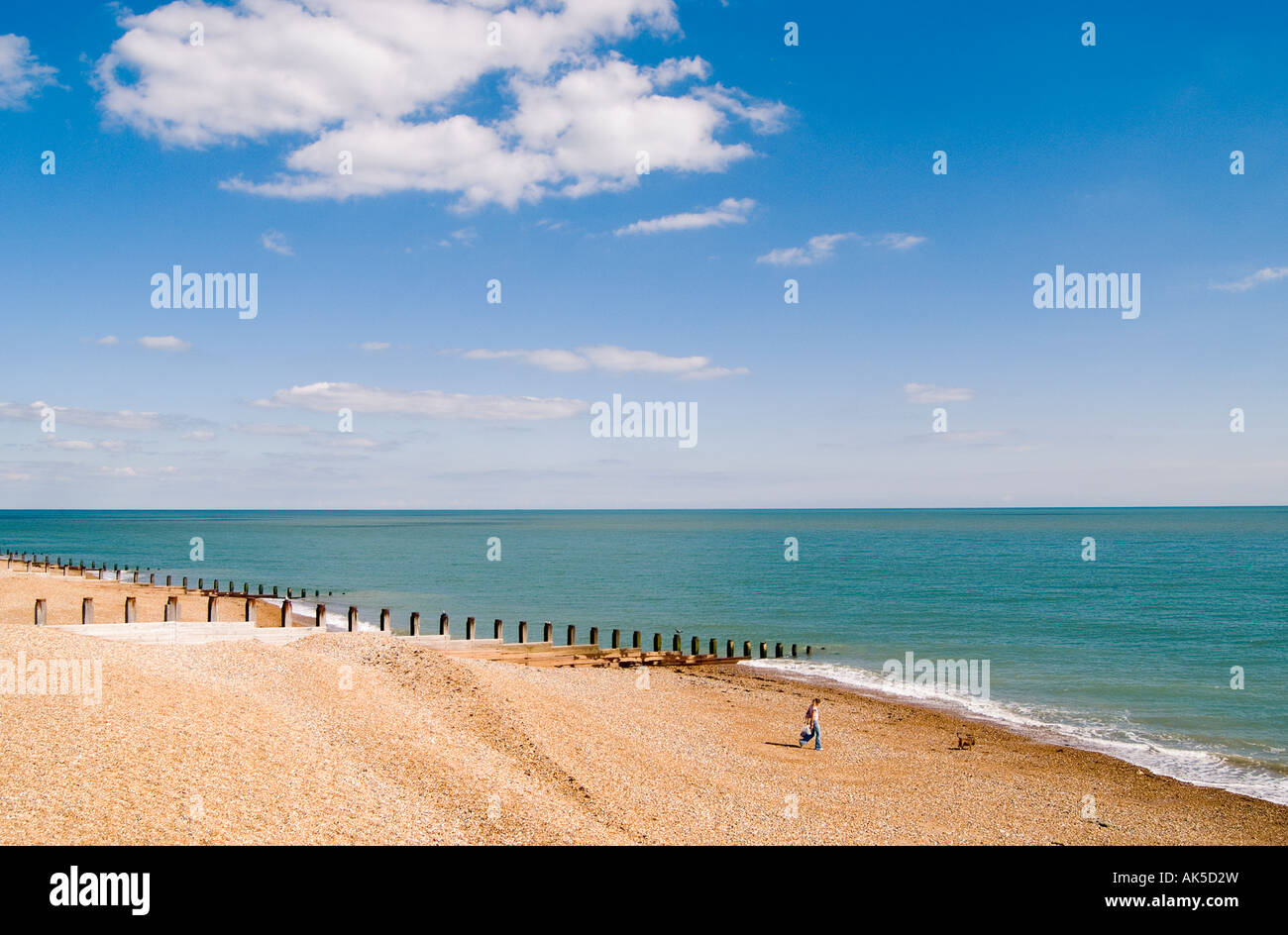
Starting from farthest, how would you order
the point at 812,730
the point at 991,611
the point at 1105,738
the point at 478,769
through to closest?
1. the point at 991,611
2. the point at 1105,738
3. the point at 812,730
4. the point at 478,769

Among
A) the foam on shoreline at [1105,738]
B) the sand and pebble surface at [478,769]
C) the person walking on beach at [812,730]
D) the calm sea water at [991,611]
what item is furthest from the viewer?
the calm sea water at [991,611]

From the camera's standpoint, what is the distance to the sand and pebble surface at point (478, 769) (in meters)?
10.9

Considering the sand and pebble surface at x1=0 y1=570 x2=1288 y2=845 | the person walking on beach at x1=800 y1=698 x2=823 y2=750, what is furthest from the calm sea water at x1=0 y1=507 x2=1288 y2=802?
the person walking on beach at x1=800 y1=698 x2=823 y2=750

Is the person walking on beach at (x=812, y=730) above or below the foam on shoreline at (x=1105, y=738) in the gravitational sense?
above

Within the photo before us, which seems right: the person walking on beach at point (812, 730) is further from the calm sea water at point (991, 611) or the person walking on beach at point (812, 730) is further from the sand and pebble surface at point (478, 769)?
the calm sea water at point (991, 611)

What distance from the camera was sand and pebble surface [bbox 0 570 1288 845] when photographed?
35.8 ft

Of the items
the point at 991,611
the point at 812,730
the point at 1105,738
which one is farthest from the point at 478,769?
the point at 991,611

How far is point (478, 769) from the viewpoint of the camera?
1479cm

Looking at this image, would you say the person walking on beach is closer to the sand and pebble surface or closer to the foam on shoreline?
the sand and pebble surface

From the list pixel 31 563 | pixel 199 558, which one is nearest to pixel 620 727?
pixel 31 563

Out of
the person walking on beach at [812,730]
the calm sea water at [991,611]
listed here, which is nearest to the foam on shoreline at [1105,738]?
the calm sea water at [991,611]

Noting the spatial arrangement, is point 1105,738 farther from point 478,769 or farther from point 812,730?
point 478,769
